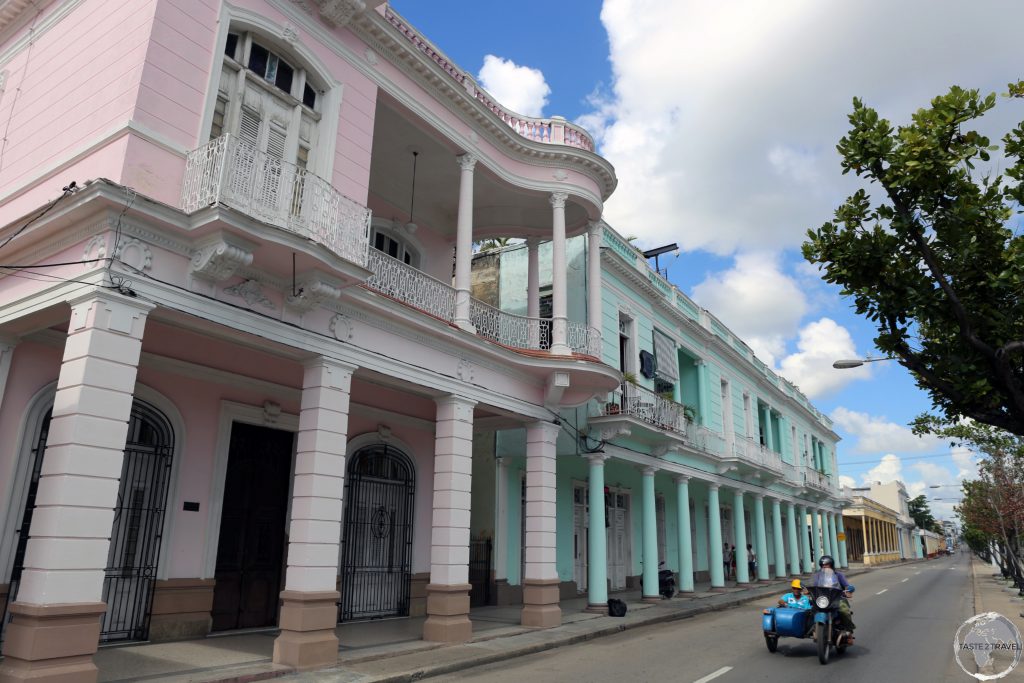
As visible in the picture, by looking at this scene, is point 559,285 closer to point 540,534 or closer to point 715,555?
point 540,534

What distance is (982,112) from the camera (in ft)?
21.7

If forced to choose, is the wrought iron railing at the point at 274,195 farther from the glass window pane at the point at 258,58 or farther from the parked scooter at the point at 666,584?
the parked scooter at the point at 666,584

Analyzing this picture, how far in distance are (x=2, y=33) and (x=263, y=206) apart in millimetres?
6503

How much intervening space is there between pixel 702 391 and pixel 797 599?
14.0 meters

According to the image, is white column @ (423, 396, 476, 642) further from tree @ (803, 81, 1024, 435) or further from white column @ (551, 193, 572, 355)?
tree @ (803, 81, 1024, 435)

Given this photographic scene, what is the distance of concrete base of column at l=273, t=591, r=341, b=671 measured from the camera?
329 inches

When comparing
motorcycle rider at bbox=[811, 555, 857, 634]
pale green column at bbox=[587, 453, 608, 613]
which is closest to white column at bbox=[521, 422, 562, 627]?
pale green column at bbox=[587, 453, 608, 613]

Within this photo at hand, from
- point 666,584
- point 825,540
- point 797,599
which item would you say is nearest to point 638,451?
point 666,584

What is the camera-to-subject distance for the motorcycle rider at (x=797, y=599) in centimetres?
1024

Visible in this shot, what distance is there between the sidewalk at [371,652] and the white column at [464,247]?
16.9 ft

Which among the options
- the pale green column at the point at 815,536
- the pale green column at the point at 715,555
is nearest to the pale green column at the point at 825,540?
the pale green column at the point at 815,536

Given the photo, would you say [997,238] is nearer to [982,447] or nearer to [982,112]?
[982,112]

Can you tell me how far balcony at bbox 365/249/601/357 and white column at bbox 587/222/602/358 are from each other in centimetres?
3

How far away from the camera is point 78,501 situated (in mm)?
6562
